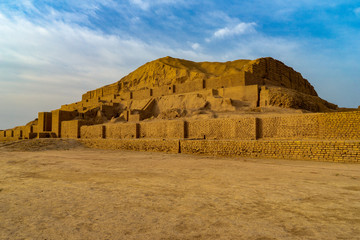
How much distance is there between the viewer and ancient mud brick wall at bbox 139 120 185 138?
1317cm

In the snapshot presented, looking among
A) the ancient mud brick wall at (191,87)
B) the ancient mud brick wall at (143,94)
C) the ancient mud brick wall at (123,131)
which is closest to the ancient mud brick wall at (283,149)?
the ancient mud brick wall at (123,131)

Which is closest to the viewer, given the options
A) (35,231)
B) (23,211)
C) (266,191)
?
(35,231)

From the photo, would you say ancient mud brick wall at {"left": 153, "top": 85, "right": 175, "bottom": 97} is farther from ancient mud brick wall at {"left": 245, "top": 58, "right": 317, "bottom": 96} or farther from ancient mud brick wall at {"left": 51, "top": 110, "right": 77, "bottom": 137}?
ancient mud brick wall at {"left": 51, "top": 110, "right": 77, "bottom": 137}

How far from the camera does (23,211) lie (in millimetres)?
2941

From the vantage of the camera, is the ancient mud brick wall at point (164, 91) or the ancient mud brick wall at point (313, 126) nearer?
the ancient mud brick wall at point (313, 126)

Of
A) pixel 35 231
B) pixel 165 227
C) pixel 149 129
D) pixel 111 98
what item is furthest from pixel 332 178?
pixel 111 98

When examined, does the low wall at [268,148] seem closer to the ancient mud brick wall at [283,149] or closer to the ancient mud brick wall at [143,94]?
the ancient mud brick wall at [283,149]

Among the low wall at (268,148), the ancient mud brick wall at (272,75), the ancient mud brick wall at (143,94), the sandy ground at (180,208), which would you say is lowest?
the sandy ground at (180,208)

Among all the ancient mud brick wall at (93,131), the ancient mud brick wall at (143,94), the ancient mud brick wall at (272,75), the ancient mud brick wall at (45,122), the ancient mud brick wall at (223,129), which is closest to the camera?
the ancient mud brick wall at (223,129)

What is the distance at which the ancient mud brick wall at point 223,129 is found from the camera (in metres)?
10.9

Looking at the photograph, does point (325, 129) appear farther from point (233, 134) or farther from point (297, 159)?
point (233, 134)

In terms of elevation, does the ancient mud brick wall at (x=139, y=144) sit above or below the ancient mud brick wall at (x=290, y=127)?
below

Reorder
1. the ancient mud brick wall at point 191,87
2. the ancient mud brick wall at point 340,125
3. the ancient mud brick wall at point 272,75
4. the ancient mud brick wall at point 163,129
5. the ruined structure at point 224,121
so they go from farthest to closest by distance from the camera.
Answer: the ancient mud brick wall at point 191,87 < the ancient mud brick wall at point 272,75 < the ancient mud brick wall at point 163,129 < the ruined structure at point 224,121 < the ancient mud brick wall at point 340,125

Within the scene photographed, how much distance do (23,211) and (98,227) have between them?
1.27m
